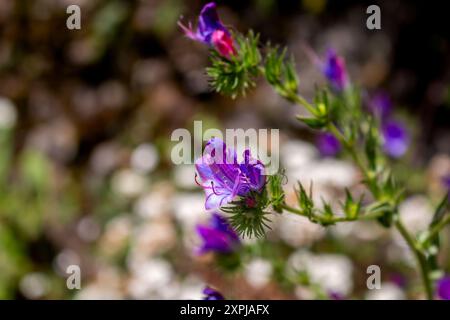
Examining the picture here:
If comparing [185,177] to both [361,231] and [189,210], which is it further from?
[361,231]

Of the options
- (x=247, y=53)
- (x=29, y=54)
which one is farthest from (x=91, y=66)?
(x=247, y=53)

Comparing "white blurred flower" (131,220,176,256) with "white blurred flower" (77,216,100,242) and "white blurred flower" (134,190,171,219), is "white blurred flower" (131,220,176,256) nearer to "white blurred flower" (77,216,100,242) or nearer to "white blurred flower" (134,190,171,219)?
"white blurred flower" (134,190,171,219)

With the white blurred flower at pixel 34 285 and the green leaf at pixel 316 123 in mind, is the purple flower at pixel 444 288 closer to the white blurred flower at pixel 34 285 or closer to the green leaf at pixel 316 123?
the green leaf at pixel 316 123

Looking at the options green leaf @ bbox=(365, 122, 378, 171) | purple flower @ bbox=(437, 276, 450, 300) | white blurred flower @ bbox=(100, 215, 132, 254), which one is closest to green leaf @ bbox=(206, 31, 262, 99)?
green leaf @ bbox=(365, 122, 378, 171)

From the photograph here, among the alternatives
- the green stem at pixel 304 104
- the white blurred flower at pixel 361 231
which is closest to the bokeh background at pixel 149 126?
the white blurred flower at pixel 361 231

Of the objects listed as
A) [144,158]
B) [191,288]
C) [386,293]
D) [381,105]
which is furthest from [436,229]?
[144,158]
